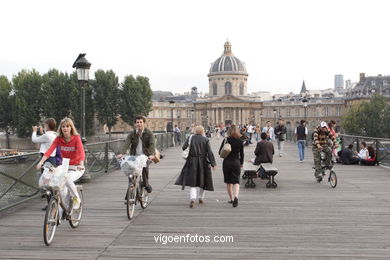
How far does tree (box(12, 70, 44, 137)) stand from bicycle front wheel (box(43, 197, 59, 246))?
63.8m

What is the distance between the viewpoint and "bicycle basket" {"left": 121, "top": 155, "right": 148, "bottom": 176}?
870cm

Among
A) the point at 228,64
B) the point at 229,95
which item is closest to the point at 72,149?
the point at 229,95

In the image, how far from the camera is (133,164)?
868cm

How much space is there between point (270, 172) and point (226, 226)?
483 centimetres

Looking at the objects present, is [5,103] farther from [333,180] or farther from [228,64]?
[333,180]

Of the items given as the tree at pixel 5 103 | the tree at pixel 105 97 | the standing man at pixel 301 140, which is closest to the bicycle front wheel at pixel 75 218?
the standing man at pixel 301 140

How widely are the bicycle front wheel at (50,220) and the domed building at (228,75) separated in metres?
115

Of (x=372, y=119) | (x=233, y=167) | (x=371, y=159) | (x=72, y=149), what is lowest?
(x=371, y=159)

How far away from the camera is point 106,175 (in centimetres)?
1580

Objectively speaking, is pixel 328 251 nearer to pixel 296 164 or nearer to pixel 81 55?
pixel 81 55

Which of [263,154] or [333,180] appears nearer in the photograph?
[333,180]

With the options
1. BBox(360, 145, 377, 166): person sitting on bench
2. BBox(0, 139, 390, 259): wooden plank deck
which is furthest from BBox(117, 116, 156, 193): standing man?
BBox(360, 145, 377, 166): person sitting on bench

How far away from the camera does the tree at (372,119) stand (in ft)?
257

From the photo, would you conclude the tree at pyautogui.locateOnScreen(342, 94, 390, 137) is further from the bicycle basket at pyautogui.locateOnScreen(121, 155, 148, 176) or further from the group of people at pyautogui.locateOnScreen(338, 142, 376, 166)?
the bicycle basket at pyautogui.locateOnScreen(121, 155, 148, 176)
